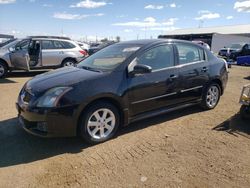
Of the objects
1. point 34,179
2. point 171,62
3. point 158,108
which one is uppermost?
point 171,62

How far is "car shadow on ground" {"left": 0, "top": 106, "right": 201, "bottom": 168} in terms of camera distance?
12.7 ft

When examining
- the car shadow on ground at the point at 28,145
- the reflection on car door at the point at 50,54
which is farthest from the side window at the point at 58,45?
the car shadow on ground at the point at 28,145

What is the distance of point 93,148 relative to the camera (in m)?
4.22

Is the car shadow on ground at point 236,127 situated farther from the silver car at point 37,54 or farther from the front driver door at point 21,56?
the front driver door at point 21,56


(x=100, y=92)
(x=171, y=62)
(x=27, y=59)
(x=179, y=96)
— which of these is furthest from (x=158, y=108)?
(x=27, y=59)

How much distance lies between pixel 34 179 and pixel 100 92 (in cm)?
153

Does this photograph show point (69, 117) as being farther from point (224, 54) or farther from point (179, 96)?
point (224, 54)

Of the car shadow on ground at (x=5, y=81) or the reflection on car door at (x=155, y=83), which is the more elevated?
the reflection on car door at (x=155, y=83)

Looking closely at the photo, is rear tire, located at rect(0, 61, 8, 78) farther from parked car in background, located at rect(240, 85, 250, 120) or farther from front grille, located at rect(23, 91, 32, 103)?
A: parked car in background, located at rect(240, 85, 250, 120)

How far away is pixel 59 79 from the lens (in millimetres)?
4348

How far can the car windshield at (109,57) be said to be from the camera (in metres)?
4.71

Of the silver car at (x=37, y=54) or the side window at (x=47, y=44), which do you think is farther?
the side window at (x=47, y=44)

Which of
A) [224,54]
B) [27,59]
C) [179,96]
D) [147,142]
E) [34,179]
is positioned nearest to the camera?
[34,179]

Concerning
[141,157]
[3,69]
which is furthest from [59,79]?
[3,69]
